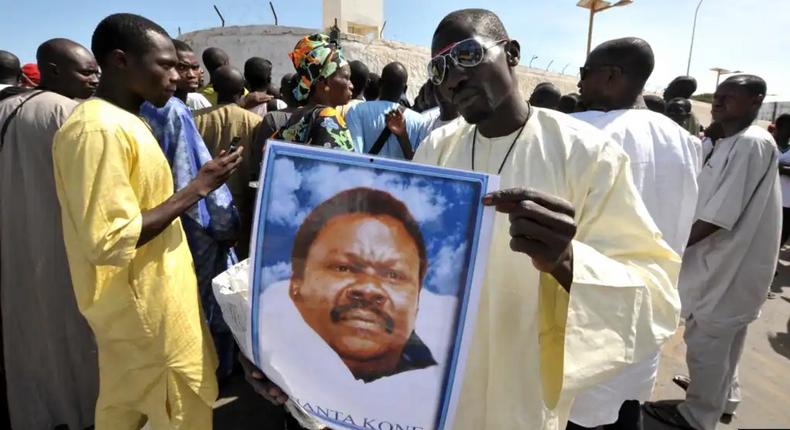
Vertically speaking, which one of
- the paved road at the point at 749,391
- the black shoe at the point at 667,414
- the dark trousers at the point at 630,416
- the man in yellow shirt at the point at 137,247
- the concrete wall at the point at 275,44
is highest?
the concrete wall at the point at 275,44

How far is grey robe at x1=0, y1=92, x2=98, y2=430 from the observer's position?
2309mm

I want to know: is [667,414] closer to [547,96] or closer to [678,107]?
[547,96]

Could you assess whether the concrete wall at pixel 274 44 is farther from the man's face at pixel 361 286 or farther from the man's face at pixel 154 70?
the man's face at pixel 361 286

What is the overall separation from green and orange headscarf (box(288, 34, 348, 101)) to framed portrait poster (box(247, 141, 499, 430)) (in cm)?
178

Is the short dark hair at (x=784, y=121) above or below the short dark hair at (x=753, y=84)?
below

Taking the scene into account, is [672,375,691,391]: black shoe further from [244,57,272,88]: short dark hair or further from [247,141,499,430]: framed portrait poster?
[244,57,272,88]: short dark hair

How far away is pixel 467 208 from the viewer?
85cm

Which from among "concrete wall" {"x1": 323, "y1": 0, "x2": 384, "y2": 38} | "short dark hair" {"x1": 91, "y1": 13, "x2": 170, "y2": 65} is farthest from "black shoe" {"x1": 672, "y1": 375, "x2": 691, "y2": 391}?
"concrete wall" {"x1": 323, "y1": 0, "x2": 384, "y2": 38}

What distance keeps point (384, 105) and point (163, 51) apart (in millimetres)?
1688

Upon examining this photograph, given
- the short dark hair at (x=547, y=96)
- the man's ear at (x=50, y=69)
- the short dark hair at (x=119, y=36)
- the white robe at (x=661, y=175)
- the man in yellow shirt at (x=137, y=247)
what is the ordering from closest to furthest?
the man in yellow shirt at (x=137, y=247), the short dark hair at (x=119, y=36), the white robe at (x=661, y=175), the man's ear at (x=50, y=69), the short dark hair at (x=547, y=96)

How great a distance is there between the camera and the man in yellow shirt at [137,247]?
1.44m

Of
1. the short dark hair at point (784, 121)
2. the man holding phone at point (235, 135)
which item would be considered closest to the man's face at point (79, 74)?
the man holding phone at point (235, 135)

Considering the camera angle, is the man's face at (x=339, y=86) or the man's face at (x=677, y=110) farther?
the man's face at (x=677, y=110)

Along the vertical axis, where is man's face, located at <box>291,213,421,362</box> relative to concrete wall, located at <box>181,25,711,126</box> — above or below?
below
